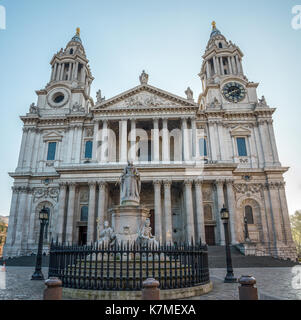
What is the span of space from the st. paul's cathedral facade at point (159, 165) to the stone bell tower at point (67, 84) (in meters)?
0.21

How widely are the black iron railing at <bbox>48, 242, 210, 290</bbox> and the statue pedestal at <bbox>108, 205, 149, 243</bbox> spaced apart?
247cm

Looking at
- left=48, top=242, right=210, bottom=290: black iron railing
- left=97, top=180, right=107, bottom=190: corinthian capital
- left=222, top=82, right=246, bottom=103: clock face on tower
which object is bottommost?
left=48, top=242, right=210, bottom=290: black iron railing

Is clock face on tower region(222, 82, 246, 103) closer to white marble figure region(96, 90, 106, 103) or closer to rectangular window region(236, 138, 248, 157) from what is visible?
rectangular window region(236, 138, 248, 157)

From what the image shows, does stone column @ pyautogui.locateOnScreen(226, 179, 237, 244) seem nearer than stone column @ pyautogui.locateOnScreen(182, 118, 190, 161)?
Yes

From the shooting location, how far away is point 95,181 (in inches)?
1227

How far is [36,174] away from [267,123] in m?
33.2

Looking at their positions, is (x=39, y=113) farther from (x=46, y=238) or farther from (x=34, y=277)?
(x=34, y=277)

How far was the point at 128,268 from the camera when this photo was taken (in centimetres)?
795

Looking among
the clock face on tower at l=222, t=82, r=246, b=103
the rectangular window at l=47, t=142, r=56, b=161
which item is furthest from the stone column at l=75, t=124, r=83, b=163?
the clock face on tower at l=222, t=82, r=246, b=103

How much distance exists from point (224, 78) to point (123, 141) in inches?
782

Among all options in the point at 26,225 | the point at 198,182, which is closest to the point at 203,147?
the point at 198,182

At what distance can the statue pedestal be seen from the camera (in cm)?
1200

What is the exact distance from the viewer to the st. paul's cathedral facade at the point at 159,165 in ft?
102
